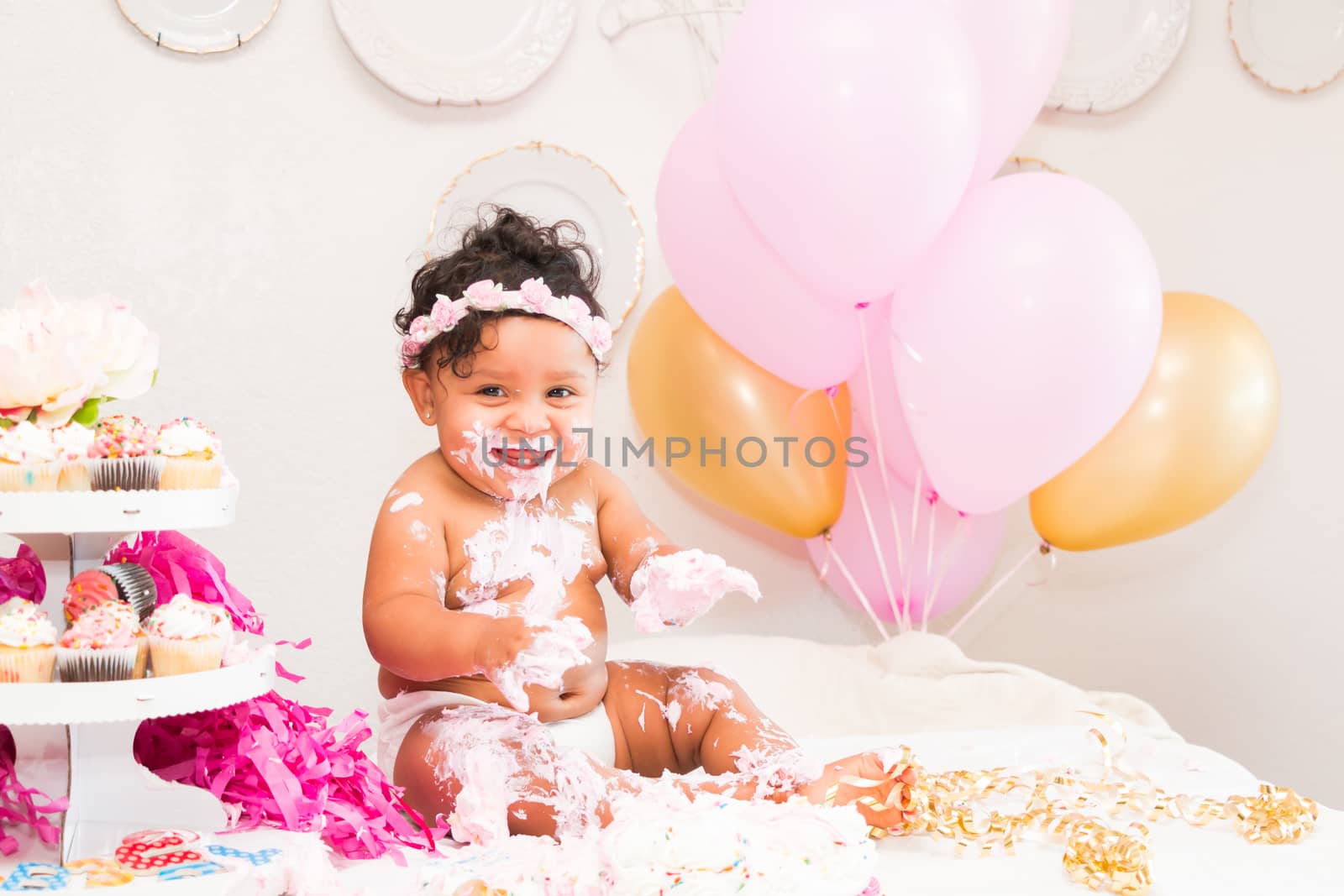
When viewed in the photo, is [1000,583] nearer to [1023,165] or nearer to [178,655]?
[1023,165]

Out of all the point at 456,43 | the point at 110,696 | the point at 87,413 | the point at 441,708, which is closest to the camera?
the point at 110,696

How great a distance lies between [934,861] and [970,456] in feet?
2.52

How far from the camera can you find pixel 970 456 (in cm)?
171

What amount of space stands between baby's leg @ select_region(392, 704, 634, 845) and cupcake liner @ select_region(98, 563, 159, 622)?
1.16 ft

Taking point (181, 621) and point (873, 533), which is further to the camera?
point (873, 533)

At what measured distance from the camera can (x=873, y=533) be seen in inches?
78.0

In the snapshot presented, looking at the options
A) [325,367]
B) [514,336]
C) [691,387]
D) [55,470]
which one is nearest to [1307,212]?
[691,387]

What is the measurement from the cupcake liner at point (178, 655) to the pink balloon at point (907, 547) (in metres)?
1.31

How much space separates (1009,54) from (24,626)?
147 centimetres

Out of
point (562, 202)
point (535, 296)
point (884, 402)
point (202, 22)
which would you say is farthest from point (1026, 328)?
point (202, 22)

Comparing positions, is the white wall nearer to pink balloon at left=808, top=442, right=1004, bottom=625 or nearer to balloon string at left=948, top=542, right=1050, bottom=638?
balloon string at left=948, top=542, right=1050, bottom=638

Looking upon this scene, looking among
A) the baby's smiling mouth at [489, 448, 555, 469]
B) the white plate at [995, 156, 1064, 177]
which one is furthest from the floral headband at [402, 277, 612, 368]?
the white plate at [995, 156, 1064, 177]

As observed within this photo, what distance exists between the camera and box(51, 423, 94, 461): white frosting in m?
0.85

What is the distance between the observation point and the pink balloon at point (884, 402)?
186 cm
